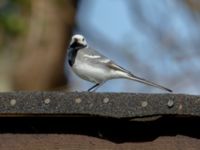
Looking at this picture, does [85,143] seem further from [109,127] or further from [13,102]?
[13,102]

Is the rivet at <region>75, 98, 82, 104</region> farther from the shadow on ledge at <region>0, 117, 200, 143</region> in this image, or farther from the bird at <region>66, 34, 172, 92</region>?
the bird at <region>66, 34, 172, 92</region>

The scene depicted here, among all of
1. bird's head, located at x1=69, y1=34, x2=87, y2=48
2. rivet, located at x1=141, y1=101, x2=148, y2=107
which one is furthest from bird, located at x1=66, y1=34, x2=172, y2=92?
rivet, located at x1=141, y1=101, x2=148, y2=107

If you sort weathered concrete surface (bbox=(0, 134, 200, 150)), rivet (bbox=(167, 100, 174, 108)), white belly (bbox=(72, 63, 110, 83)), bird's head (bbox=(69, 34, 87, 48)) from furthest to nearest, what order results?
bird's head (bbox=(69, 34, 87, 48)), white belly (bbox=(72, 63, 110, 83)), weathered concrete surface (bbox=(0, 134, 200, 150)), rivet (bbox=(167, 100, 174, 108))

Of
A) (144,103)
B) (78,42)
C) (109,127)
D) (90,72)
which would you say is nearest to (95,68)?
(90,72)

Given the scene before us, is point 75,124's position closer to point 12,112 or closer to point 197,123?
point 12,112

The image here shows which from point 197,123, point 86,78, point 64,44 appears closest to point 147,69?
point 64,44

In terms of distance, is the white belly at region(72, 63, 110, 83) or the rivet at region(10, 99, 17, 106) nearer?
the rivet at region(10, 99, 17, 106)

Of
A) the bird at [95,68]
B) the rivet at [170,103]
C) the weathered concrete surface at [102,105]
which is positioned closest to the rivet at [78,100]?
the weathered concrete surface at [102,105]
